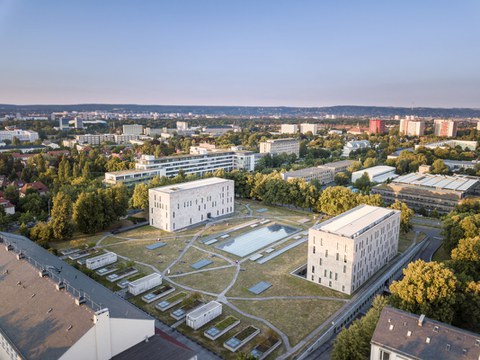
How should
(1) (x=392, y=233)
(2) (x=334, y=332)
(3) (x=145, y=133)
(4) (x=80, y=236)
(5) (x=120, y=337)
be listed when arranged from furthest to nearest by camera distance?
1. (3) (x=145, y=133)
2. (4) (x=80, y=236)
3. (1) (x=392, y=233)
4. (2) (x=334, y=332)
5. (5) (x=120, y=337)

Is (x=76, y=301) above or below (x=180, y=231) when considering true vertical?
above

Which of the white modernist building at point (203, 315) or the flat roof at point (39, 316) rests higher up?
the flat roof at point (39, 316)

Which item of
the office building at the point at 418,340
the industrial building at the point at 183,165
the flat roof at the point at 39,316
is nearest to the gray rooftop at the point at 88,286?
the flat roof at the point at 39,316

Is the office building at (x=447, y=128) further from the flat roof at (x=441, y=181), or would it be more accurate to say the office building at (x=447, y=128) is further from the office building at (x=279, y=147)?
the flat roof at (x=441, y=181)

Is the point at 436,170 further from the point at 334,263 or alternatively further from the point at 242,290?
the point at 242,290

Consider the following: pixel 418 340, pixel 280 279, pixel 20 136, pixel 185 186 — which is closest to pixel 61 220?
pixel 185 186

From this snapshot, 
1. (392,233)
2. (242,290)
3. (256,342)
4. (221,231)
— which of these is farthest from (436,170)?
(256,342)
